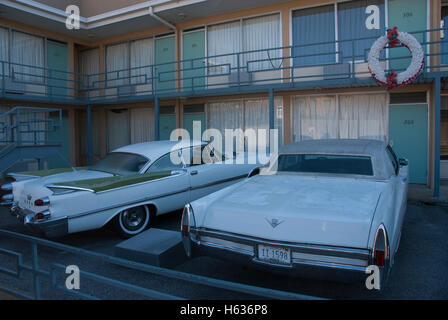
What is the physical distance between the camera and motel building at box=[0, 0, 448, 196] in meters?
9.16

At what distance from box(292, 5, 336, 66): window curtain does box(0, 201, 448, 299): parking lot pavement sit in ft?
18.4

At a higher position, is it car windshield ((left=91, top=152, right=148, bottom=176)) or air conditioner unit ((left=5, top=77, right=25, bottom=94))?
air conditioner unit ((left=5, top=77, right=25, bottom=94))

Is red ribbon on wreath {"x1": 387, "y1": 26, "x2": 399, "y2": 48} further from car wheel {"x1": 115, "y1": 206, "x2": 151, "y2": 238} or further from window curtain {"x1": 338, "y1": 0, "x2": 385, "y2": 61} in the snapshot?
car wheel {"x1": 115, "y1": 206, "x2": 151, "y2": 238}

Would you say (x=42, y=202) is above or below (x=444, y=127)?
below

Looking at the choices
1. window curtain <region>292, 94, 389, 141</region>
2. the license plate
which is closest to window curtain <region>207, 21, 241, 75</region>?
window curtain <region>292, 94, 389, 141</region>

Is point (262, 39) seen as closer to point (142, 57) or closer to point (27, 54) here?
point (142, 57)

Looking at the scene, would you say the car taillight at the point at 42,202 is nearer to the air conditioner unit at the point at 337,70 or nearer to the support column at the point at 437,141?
the air conditioner unit at the point at 337,70

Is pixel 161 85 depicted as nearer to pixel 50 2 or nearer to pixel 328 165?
pixel 50 2

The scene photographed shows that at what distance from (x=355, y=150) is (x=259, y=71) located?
6.54 metres

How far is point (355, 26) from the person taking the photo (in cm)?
975

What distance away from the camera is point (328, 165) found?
4699mm

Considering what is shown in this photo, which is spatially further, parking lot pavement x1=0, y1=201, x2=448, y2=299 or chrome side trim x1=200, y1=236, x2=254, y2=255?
parking lot pavement x1=0, y1=201, x2=448, y2=299

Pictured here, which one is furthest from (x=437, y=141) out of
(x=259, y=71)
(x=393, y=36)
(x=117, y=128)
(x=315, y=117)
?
(x=117, y=128)

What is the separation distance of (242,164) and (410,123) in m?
4.97
